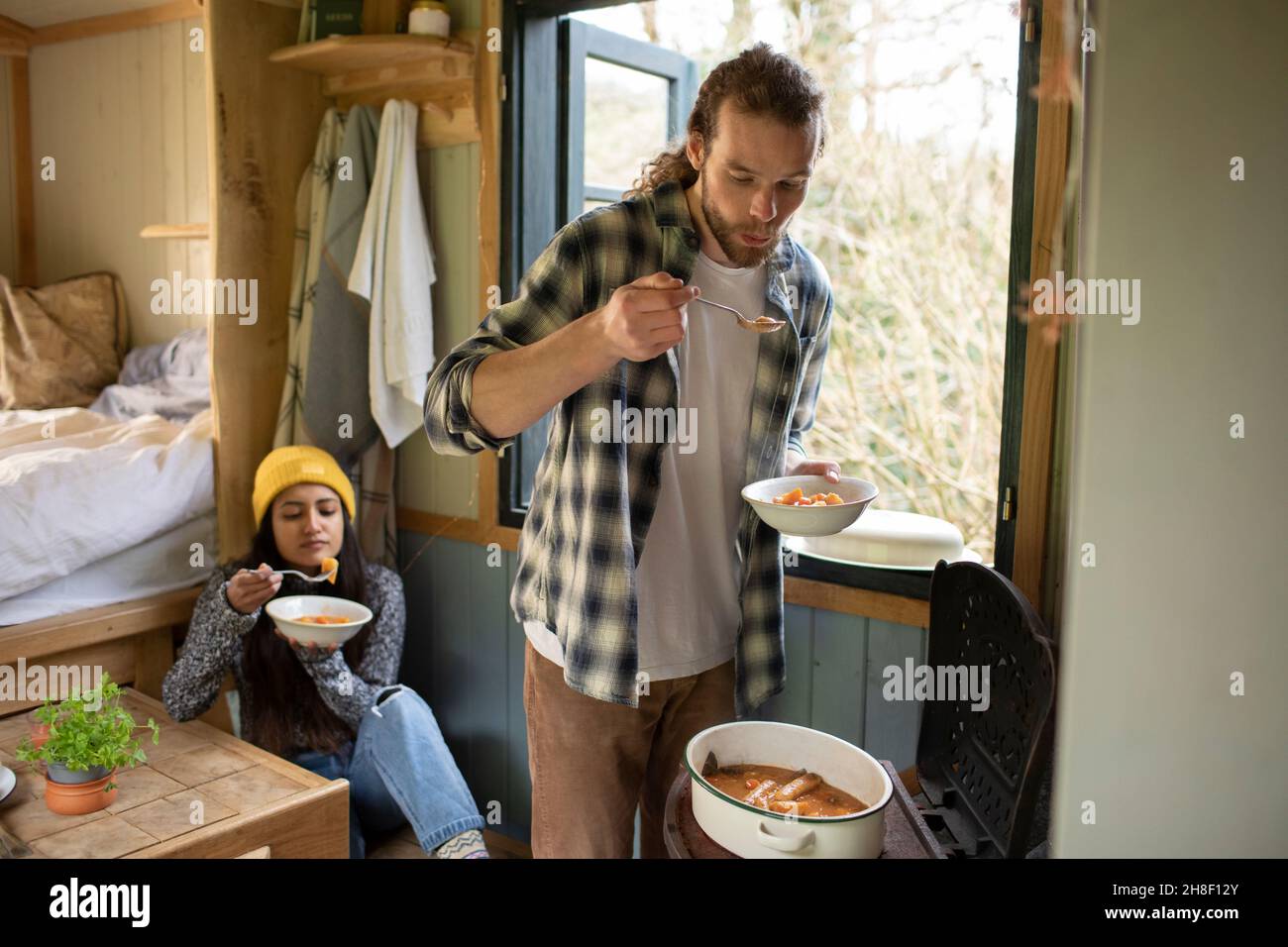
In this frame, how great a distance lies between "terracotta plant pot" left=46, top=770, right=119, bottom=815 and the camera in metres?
1.24

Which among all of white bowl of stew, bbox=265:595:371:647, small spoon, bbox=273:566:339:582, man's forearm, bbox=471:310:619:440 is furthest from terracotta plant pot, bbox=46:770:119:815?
man's forearm, bbox=471:310:619:440

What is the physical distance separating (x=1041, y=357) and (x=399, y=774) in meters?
1.23

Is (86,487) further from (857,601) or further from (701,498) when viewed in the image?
(857,601)

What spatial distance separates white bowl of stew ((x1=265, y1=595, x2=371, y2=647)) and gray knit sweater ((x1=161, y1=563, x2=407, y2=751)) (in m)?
0.09

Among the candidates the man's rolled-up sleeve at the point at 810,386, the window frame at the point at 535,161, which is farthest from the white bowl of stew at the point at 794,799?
the window frame at the point at 535,161

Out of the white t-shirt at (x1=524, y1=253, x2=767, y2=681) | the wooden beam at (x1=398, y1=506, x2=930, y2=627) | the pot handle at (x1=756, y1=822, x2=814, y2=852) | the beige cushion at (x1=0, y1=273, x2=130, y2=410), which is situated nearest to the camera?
the pot handle at (x1=756, y1=822, x2=814, y2=852)

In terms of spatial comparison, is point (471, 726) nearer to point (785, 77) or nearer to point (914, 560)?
point (914, 560)

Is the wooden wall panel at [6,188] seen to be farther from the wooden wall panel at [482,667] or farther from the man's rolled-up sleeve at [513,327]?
the man's rolled-up sleeve at [513,327]

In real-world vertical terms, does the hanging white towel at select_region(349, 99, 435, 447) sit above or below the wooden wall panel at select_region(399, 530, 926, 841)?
above

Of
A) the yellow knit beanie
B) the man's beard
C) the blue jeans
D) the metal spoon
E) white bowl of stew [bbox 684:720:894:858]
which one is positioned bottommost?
the blue jeans

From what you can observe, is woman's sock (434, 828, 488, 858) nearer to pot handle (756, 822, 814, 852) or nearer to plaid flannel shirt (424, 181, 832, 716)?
plaid flannel shirt (424, 181, 832, 716)

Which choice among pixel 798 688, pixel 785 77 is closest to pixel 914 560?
pixel 798 688

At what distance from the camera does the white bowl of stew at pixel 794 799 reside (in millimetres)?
703

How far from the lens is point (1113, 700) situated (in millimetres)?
385
